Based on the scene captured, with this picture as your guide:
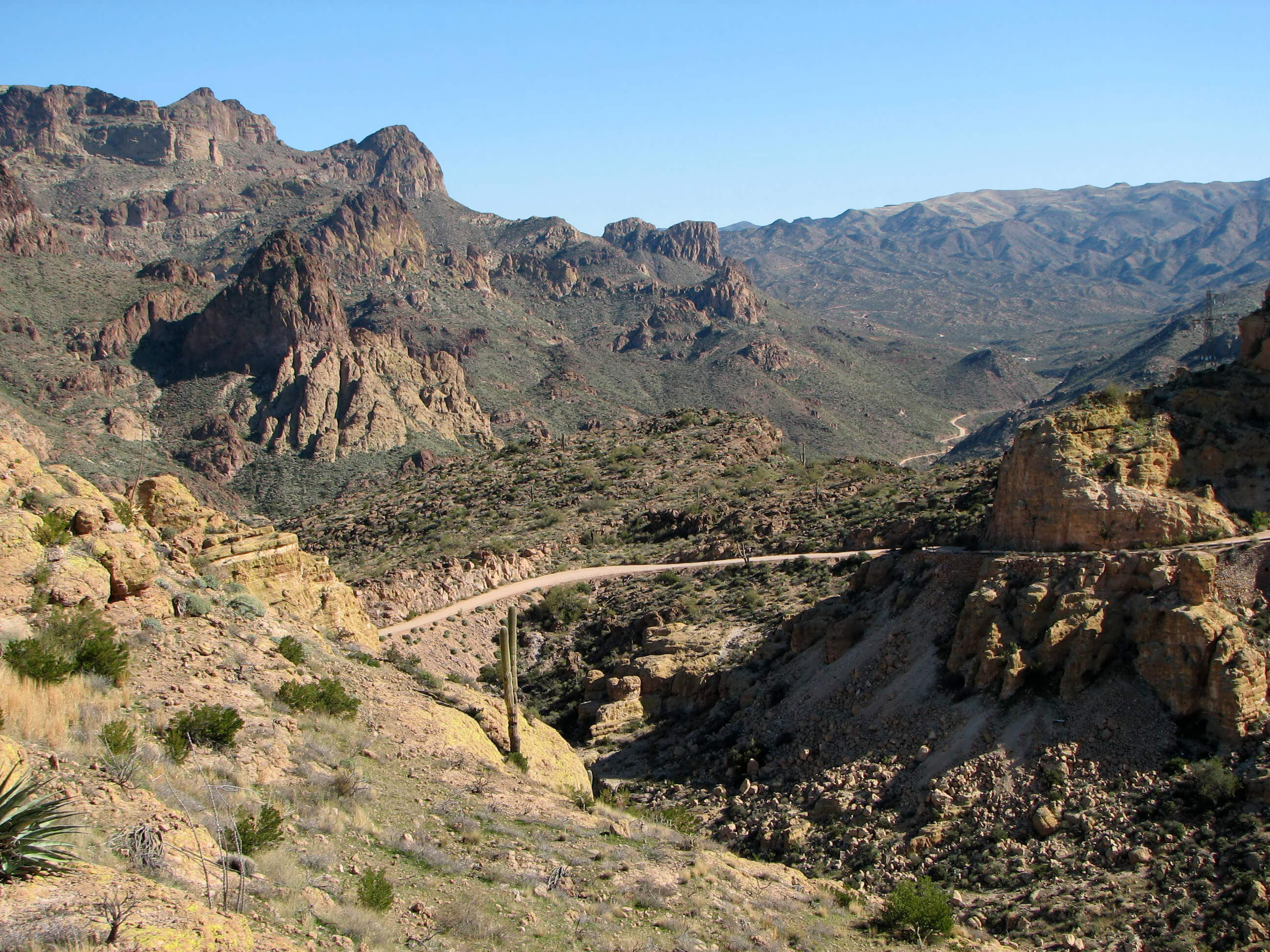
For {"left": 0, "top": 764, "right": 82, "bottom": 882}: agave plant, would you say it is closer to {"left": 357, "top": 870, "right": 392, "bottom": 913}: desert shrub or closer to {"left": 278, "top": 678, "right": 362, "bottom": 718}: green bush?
{"left": 357, "top": 870, "right": 392, "bottom": 913}: desert shrub

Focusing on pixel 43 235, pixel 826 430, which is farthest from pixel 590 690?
pixel 43 235

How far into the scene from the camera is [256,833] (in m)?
9.57

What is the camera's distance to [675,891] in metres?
11.8

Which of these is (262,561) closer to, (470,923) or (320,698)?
(320,698)

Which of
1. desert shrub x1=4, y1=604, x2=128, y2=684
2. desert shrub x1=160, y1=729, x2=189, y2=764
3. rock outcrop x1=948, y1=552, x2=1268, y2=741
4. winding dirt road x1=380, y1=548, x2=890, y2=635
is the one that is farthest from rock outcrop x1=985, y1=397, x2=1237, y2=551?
desert shrub x1=4, y1=604, x2=128, y2=684

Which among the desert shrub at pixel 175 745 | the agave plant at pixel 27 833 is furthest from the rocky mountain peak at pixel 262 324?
the agave plant at pixel 27 833

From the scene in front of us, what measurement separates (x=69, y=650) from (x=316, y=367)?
97.9 m

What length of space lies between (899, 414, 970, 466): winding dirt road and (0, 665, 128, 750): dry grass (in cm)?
10088

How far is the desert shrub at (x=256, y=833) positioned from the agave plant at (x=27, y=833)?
1.80 meters

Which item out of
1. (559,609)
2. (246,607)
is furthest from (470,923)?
(559,609)

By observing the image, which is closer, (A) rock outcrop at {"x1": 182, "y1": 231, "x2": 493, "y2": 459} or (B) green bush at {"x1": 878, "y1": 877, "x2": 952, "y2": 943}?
(B) green bush at {"x1": 878, "y1": 877, "x2": 952, "y2": 943}

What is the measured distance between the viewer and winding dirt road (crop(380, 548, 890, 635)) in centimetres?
3356

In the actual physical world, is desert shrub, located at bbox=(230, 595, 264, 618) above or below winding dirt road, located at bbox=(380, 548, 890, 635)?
above

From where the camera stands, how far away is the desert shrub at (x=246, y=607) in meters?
17.1
